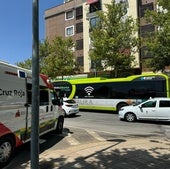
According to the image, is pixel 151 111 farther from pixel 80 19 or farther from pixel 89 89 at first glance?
pixel 80 19

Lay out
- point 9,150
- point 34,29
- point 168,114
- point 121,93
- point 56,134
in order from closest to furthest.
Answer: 1. point 34,29
2. point 9,150
3. point 56,134
4. point 168,114
5. point 121,93

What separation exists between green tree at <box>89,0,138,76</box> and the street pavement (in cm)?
2117

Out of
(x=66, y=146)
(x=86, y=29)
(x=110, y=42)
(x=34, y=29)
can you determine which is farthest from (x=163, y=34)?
(x=86, y=29)

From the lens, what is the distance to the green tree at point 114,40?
99.9 ft

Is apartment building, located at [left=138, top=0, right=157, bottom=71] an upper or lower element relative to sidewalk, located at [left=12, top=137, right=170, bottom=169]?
upper

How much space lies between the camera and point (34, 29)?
204 inches

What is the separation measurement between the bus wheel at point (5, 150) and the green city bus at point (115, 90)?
14.9 meters

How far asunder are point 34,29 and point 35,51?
0.39m

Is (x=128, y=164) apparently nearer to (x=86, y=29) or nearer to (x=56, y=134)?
(x=56, y=134)

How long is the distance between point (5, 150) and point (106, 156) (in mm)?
2671

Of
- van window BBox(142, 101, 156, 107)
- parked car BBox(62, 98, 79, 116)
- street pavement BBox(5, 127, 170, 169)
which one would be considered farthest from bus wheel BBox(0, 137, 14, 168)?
parked car BBox(62, 98, 79, 116)

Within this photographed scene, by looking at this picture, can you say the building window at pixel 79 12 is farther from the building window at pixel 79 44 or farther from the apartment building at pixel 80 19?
the building window at pixel 79 44

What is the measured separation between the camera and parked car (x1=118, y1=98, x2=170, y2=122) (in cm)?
1612

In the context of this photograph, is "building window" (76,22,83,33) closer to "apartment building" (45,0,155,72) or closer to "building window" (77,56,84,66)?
"apartment building" (45,0,155,72)
